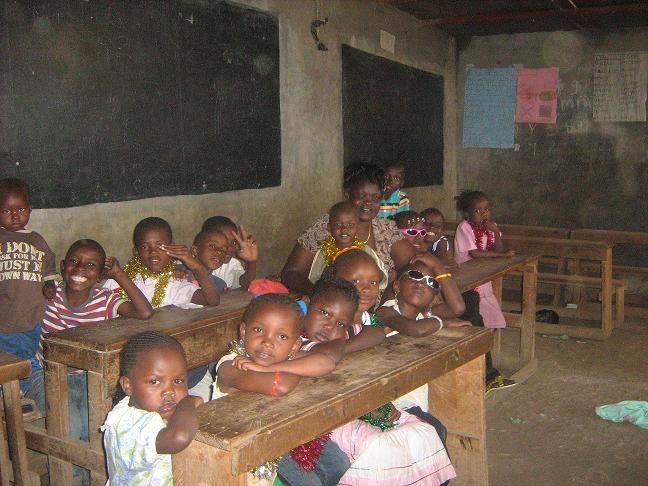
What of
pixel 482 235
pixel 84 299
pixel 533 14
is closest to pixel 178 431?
pixel 84 299

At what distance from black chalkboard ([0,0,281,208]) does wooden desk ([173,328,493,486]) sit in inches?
84.5

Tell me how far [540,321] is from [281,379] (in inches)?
194

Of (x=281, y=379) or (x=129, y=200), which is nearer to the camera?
(x=281, y=379)

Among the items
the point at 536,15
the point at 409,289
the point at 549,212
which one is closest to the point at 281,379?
the point at 409,289

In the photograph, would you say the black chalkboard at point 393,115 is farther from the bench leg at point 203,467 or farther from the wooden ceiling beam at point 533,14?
the bench leg at point 203,467

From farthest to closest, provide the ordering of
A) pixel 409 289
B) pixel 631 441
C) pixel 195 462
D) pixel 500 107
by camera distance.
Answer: pixel 500 107 < pixel 631 441 < pixel 409 289 < pixel 195 462

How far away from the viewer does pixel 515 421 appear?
4.21m

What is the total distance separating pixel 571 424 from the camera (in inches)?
164

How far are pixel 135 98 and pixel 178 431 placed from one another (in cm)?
288

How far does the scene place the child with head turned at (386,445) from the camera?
2574mm

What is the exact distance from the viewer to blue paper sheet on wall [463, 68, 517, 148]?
8.57m

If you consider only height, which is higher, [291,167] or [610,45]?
[610,45]

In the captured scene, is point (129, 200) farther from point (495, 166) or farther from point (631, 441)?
point (495, 166)

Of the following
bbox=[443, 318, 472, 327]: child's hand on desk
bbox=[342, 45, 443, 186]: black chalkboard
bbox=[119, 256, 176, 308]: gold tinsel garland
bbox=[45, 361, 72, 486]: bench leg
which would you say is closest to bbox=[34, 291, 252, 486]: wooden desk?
bbox=[45, 361, 72, 486]: bench leg
